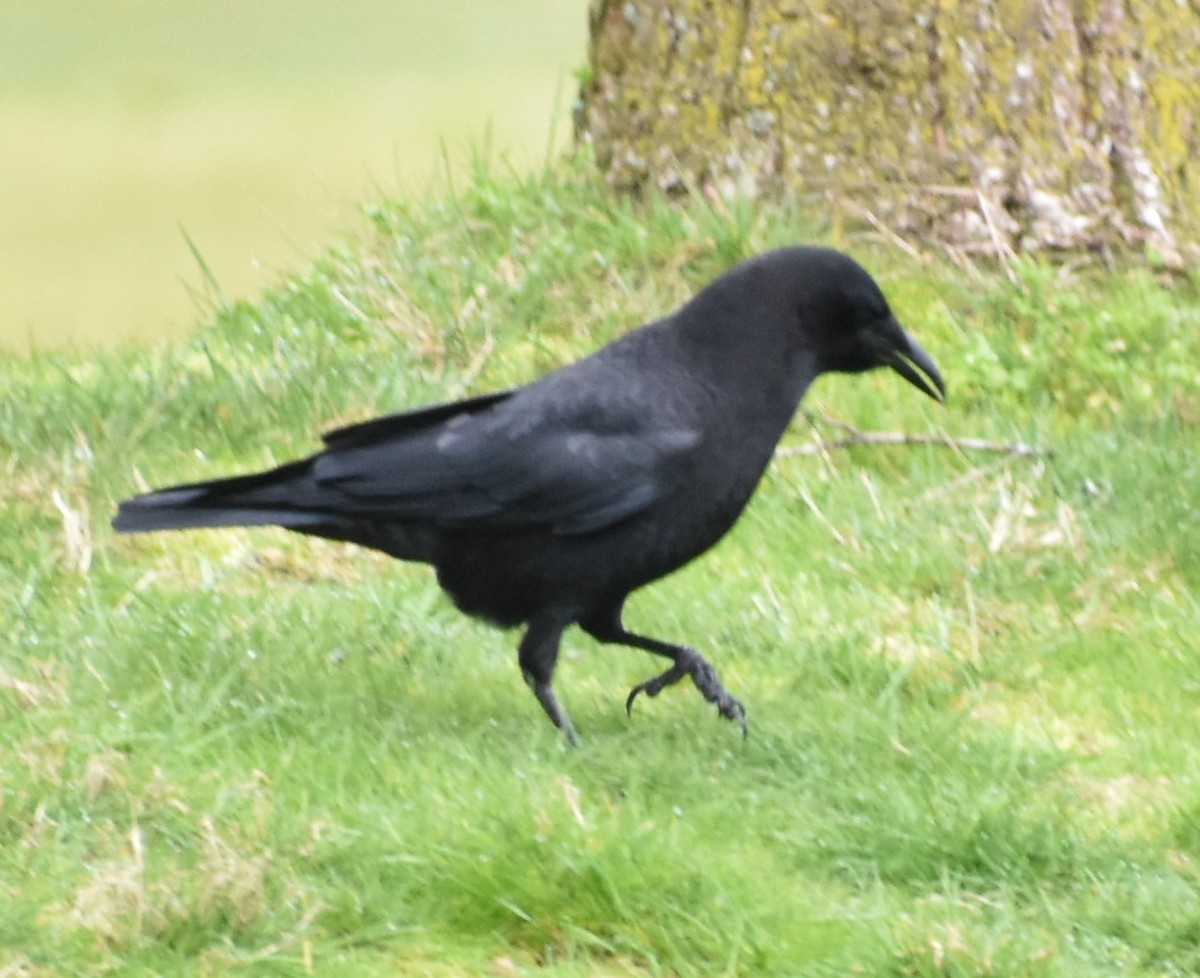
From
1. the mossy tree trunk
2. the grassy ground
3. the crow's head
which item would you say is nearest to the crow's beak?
the crow's head

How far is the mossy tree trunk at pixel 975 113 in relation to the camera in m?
5.87

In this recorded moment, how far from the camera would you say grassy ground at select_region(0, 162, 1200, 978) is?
3.10 meters

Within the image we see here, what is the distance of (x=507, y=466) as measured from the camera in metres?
4.11

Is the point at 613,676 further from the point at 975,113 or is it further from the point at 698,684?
the point at 975,113

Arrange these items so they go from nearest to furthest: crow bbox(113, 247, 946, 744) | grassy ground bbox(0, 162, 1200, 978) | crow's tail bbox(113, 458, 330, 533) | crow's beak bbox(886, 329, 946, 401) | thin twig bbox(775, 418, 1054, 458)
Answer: grassy ground bbox(0, 162, 1200, 978) → crow bbox(113, 247, 946, 744) → crow's tail bbox(113, 458, 330, 533) → crow's beak bbox(886, 329, 946, 401) → thin twig bbox(775, 418, 1054, 458)

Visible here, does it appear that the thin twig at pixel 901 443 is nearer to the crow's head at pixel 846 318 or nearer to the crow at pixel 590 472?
the crow's head at pixel 846 318

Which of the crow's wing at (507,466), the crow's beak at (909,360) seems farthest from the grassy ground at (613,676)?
the crow's beak at (909,360)

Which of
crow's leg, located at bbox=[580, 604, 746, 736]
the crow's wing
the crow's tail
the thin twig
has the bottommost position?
crow's leg, located at bbox=[580, 604, 746, 736]

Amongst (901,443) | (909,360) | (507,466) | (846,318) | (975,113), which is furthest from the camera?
(975,113)

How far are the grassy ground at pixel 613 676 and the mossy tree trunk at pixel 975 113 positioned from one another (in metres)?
0.18

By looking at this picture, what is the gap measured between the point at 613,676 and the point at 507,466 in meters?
0.63

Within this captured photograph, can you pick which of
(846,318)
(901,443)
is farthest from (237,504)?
(901,443)

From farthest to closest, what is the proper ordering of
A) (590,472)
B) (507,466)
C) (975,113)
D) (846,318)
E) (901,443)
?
(975,113)
(901,443)
(846,318)
(507,466)
(590,472)

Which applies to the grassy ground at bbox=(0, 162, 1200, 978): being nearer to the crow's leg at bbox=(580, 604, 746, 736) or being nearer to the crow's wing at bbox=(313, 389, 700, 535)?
the crow's leg at bbox=(580, 604, 746, 736)
